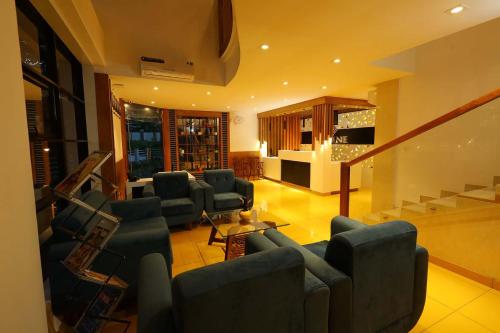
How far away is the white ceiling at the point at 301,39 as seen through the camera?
1970 millimetres

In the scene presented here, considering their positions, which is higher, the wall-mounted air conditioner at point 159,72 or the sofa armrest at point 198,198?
the wall-mounted air conditioner at point 159,72

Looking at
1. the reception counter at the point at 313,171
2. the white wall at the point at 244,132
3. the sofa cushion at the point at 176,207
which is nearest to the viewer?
the sofa cushion at the point at 176,207

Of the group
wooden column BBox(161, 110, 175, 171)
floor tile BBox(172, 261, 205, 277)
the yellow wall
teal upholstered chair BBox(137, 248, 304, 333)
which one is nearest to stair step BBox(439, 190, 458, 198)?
the yellow wall

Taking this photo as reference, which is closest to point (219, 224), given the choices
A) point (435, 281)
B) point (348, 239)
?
point (348, 239)

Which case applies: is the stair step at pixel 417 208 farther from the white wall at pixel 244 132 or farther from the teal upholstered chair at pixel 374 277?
the white wall at pixel 244 132

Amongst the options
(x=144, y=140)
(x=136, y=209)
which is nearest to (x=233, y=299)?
(x=136, y=209)

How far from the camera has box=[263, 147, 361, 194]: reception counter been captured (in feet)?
19.3

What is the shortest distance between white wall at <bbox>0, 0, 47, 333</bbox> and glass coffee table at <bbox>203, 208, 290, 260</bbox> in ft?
5.25

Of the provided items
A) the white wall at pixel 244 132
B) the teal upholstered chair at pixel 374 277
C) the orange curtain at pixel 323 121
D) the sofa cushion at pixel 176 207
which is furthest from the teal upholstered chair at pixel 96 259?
the white wall at pixel 244 132

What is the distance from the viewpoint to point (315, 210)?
15.4 feet

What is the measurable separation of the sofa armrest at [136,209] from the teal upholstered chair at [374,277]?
1.88 metres

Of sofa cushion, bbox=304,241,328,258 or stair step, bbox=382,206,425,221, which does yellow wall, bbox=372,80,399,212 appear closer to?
stair step, bbox=382,206,425,221

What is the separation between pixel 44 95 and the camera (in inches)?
86.8

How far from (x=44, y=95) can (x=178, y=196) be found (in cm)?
235
